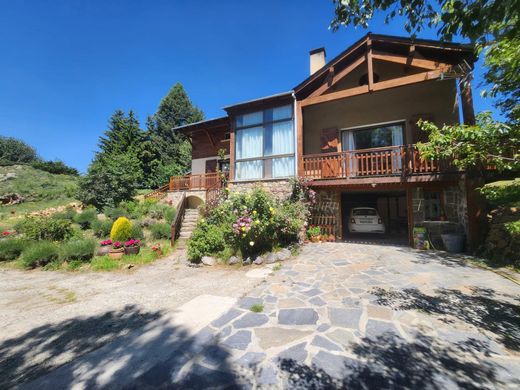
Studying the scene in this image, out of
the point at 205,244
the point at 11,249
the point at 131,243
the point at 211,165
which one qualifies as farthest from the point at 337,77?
the point at 11,249

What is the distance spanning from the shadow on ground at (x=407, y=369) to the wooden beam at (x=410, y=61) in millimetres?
8323

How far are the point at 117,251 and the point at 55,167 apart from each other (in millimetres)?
28928

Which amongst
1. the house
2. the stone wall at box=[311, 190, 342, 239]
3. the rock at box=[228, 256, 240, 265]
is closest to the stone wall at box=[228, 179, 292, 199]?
the house

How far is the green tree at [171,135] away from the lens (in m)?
24.0

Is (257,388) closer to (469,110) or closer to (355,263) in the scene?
(355,263)

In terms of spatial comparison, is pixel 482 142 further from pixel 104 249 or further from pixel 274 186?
pixel 104 249

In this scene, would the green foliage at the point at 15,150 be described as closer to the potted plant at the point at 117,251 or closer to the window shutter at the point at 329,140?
the potted plant at the point at 117,251

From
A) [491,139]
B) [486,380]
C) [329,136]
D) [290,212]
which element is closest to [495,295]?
[486,380]

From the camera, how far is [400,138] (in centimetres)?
936

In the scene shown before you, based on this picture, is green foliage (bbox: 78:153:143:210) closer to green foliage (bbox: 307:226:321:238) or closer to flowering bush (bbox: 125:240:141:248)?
flowering bush (bbox: 125:240:141:248)

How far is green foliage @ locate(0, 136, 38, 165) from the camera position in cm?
3269

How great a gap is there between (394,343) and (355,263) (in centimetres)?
339

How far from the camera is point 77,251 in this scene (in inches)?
308

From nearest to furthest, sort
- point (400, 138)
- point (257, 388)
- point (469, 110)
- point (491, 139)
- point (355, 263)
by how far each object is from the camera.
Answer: point (257, 388)
point (491, 139)
point (355, 263)
point (469, 110)
point (400, 138)
